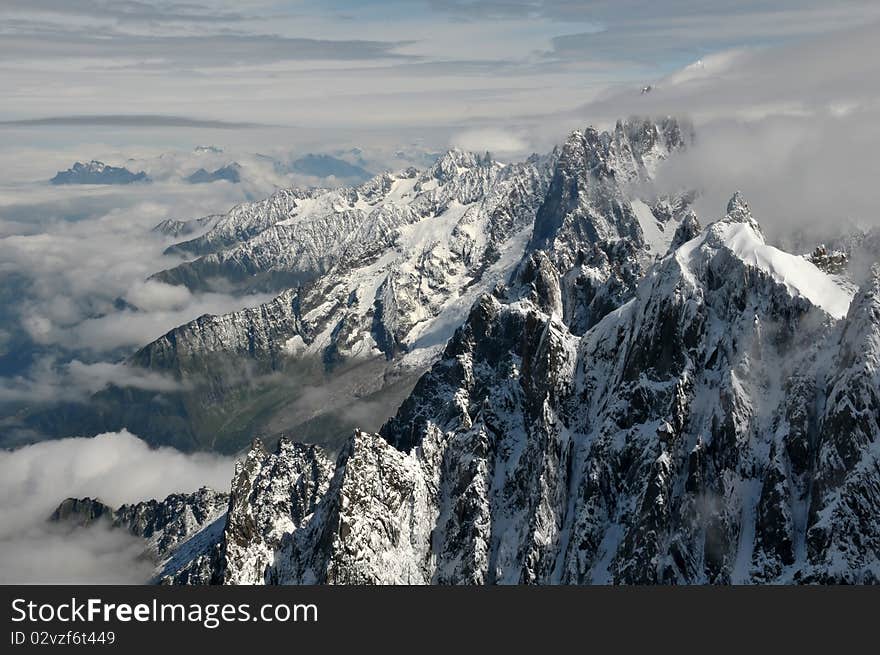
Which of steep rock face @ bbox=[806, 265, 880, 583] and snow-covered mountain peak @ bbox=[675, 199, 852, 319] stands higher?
snow-covered mountain peak @ bbox=[675, 199, 852, 319]

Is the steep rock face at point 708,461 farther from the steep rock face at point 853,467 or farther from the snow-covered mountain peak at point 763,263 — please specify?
the snow-covered mountain peak at point 763,263

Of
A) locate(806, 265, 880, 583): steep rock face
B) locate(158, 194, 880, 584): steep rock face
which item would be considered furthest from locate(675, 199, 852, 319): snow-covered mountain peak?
locate(806, 265, 880, 583): steep rock face

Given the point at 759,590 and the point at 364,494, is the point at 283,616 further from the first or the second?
the point at 364,494

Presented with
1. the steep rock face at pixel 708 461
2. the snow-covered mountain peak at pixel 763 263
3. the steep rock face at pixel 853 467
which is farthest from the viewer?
the snow-covered mountain peak at pixel 763 263

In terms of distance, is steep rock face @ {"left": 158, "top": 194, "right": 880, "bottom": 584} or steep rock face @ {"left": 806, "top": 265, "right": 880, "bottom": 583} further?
steep rock face @ {"left": 158, "top": 194, "right": 880, "bottom": 584}

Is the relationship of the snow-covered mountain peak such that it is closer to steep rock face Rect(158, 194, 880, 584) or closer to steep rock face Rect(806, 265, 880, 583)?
steep rock face Rect(158, 194, 880, 584)

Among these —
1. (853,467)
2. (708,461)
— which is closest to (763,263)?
(708,461)

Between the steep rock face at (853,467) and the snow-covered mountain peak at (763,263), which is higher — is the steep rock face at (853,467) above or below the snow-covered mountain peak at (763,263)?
below

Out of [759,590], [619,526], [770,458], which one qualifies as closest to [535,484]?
[619,526]

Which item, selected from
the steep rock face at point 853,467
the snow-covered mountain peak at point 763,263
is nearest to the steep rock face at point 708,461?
the steep rock face at point 853,467

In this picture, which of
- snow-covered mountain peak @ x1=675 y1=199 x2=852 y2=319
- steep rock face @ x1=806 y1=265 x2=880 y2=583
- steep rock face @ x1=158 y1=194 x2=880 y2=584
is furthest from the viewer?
snow-covered mountain peak @ x1=675 y1=199 x2=852 y2=319

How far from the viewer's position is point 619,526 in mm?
182375

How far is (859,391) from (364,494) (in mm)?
107109

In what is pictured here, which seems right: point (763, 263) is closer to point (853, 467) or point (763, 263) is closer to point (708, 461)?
point (708, 461)
